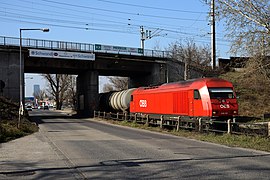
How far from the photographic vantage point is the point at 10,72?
44500 millimetres

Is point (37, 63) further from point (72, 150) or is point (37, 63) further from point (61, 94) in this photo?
point (61, 94)

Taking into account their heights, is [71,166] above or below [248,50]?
below

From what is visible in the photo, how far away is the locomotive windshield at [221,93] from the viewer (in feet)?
75.8

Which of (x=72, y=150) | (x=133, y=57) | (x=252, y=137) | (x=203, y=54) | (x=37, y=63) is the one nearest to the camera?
(x=72, y=150)

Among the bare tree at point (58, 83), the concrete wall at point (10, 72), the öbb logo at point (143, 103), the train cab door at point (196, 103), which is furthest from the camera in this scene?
the bare tree at point (58, 83)

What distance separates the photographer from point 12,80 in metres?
44.5

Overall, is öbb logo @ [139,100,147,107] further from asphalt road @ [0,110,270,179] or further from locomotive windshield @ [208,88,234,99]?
asphalt road @ [0,110,270,179]

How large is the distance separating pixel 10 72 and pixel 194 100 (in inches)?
1114

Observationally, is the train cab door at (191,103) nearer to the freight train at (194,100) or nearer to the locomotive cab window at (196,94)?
the freight train at (194,100)

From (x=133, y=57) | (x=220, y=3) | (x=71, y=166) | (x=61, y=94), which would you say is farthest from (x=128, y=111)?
(x=61, y=94)

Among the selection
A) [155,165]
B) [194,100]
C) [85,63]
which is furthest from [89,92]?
[155,165]

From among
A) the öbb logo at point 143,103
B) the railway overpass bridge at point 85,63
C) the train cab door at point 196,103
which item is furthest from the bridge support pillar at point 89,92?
the train cab door at point 196,103

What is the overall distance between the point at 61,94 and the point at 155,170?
3529 inches

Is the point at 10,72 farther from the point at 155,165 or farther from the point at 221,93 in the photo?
the point at 155,165
